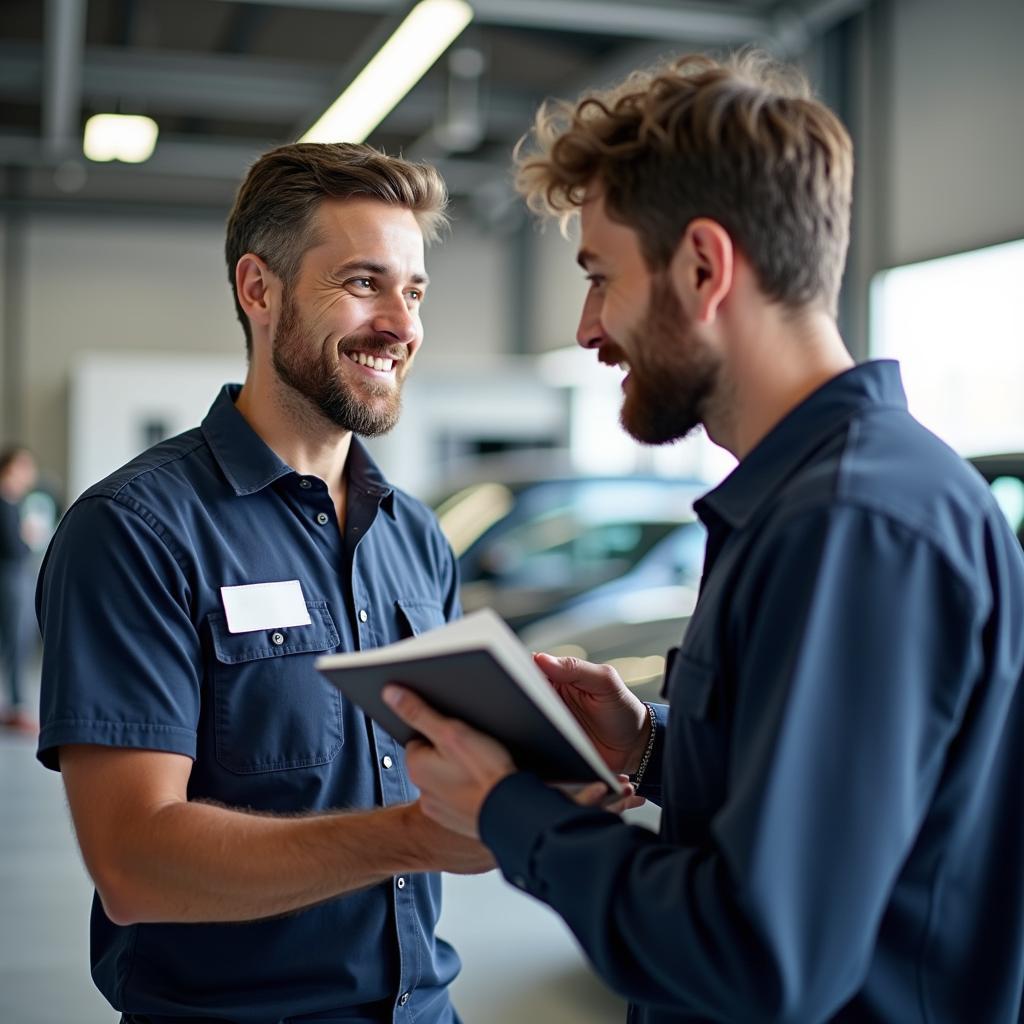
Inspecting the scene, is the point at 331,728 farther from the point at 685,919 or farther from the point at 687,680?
the point at 685,919

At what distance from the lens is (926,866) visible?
1131 millimetres

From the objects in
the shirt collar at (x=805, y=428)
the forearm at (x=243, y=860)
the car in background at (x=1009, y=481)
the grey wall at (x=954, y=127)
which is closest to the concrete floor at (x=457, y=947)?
the car in background at (x=1009, y=481)

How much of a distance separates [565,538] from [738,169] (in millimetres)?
5263

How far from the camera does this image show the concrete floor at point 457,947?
3957mm

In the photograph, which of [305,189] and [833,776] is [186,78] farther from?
[833,776]

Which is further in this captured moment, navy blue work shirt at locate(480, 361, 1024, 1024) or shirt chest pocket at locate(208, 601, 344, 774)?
shirt chest pocket at locate(208, 601, 344, 774)

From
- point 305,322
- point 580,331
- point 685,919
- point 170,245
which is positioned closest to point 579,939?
point 685,919

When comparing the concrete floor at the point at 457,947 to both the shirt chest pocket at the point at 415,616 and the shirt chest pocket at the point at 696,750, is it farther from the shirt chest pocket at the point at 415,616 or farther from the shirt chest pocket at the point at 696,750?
the shirt chest pocket at the point at 696,750

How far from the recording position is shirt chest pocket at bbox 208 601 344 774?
5.63ft

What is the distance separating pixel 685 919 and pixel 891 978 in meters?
0.23

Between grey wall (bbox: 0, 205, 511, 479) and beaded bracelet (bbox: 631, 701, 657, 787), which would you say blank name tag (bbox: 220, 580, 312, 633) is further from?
grey wall (bbox: 0, 205, 511, 479)

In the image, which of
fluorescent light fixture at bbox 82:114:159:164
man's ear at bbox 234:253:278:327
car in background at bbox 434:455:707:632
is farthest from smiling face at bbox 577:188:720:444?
fluorescent light fixture at bbox 82:114:159:164

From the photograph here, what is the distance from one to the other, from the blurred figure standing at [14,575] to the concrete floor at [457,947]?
3.41m

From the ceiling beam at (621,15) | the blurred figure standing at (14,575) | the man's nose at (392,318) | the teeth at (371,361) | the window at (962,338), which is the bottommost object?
the blurred figure standing at (14,575)
